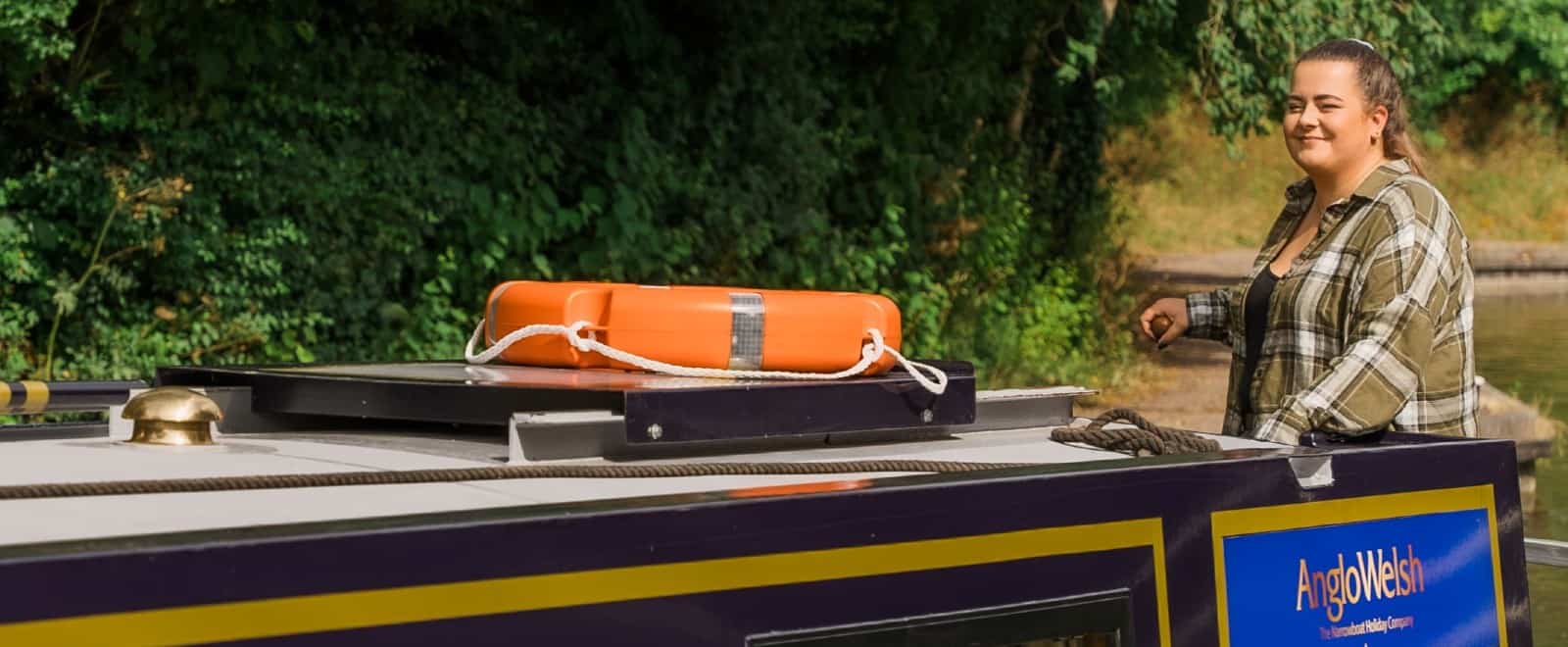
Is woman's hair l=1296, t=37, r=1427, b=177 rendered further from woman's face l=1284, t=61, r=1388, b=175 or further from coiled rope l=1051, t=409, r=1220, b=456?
coiled rope l=1051, t=409, r=1220, b=456

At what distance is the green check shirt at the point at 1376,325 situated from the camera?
3.33 metres

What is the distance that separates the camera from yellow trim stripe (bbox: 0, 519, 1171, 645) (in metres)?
1.94

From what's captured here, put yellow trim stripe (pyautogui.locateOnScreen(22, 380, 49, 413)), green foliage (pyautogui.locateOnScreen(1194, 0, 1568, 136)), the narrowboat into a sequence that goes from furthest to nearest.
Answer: green foliage (pyautogui.locateOnScreen(1194, 0, 1568, 136)) → yellow trim stripe (pyautogui.locateOnScreen(22, 380, 49, 413)) → the narrowboat

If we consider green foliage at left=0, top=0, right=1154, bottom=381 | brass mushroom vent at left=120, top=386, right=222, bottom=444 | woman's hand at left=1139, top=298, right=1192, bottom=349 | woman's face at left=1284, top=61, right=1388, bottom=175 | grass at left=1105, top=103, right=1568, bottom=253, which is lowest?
brass mushroom vent at left=120, top=386, right=222, bottom=444

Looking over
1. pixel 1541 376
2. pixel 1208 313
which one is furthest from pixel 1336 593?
pixel 1541 376

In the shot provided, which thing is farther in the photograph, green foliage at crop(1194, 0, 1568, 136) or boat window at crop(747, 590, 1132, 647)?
green foliage at crop(1194, 0, 1568, 136)

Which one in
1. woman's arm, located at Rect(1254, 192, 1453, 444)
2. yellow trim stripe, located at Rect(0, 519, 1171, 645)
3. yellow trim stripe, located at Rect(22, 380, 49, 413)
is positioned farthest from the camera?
yellow trim stripe, located at Rect(22, 380, 49, 413)

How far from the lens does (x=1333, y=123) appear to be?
362cm

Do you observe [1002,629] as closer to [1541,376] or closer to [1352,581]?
[1352,581]

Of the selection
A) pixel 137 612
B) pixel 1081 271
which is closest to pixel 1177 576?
pixel 137 612

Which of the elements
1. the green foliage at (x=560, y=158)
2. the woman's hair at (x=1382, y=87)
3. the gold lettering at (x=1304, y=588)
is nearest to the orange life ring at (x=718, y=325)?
the gold lettering at (x=1304, y=588)

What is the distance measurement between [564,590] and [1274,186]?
2936 cm

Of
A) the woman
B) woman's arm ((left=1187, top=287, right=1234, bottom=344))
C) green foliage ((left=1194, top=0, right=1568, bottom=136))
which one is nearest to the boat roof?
the woman

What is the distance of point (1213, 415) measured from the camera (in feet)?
41.5
